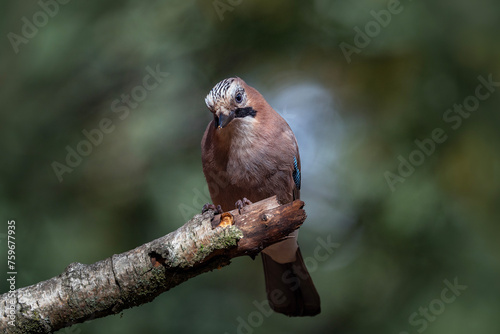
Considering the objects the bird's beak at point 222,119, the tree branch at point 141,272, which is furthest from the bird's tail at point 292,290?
the tree branch at point 141,272

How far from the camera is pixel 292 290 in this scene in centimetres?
Answer: 503

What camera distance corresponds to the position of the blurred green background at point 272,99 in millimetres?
4953

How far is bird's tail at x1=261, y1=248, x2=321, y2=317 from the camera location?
4.98m

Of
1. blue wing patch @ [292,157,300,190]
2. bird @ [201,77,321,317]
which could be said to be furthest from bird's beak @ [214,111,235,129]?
blue wing patch @ [292,157,300,190]

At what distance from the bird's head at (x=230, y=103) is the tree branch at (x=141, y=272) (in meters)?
0.98

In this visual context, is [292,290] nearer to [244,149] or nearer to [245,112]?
[244,149]

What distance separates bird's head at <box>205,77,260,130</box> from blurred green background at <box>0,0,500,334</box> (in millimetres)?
1250

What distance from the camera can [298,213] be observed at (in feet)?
10.7

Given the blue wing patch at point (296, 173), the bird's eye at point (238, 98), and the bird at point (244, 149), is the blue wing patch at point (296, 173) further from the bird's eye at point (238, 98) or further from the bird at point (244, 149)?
the bird's eye at point (238, 98)

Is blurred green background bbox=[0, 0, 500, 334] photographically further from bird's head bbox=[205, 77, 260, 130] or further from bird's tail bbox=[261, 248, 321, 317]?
bird's head bbox=[205, 77, 260, 130]

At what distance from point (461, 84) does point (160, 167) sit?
3115 millimetres

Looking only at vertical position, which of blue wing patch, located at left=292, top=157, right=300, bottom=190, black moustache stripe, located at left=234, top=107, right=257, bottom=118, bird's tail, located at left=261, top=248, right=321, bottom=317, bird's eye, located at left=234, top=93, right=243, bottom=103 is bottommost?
bird's tail, located at left=261, top=248, right=321, bottom=317

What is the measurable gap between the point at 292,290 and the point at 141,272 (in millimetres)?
2165

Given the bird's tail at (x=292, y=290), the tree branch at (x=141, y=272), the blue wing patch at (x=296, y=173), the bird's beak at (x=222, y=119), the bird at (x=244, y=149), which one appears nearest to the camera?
the tree branch at (x=141, y=272)
